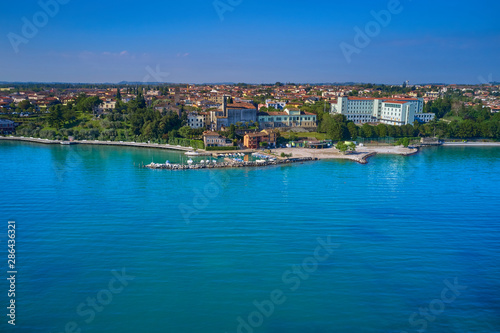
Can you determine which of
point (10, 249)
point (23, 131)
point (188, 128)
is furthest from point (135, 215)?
point (23, 131)

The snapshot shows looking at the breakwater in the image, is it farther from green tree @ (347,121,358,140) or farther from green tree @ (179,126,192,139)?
green tree @ (347,121,358,140)

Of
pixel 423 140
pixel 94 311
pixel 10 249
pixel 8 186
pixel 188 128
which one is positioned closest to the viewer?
pixel 94 311

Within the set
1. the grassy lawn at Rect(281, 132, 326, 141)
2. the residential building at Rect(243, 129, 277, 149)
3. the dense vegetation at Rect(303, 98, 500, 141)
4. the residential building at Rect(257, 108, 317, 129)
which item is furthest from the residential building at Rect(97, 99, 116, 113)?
the dense vegetation at Rect(303, 98, 500, 141)

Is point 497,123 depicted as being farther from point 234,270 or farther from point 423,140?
point 234,270

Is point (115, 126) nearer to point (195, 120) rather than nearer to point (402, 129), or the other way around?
point (195, 120)

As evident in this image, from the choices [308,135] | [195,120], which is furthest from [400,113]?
[195,120]

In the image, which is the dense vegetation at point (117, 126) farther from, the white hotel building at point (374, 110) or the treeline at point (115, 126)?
the white hotel building at point (374, 110)

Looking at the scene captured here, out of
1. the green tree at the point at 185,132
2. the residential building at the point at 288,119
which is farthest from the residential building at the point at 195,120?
the residential building at the point at 288,119
